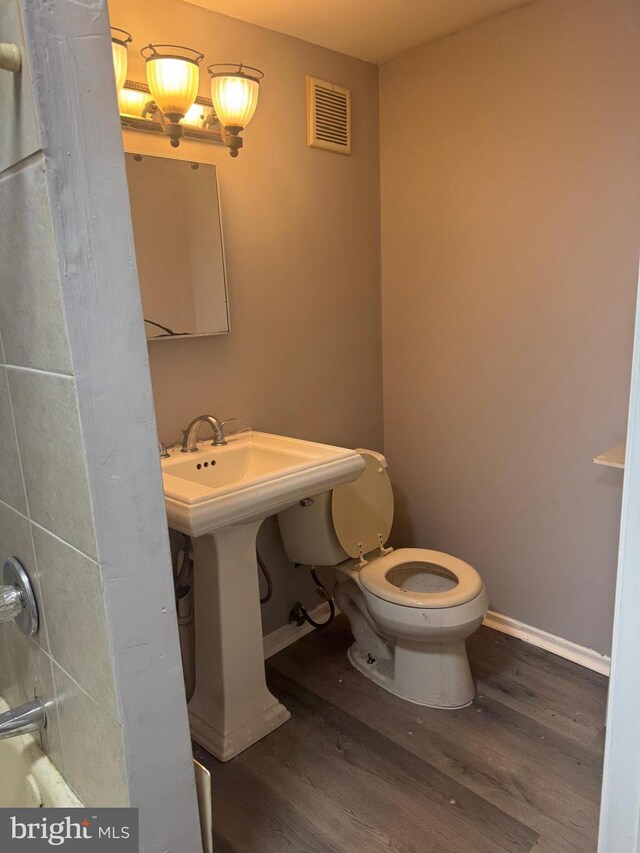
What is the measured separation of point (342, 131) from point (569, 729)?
85.4 inches

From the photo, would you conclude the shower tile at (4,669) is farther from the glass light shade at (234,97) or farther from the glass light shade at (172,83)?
the glass light shade at (234,97)

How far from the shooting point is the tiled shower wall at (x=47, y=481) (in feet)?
2.42

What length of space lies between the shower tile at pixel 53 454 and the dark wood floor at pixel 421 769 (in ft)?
3.72

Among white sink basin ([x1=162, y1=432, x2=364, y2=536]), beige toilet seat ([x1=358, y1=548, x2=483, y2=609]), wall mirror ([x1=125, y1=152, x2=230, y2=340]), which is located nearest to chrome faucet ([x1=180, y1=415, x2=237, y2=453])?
white sink basin ([x1=162, y1=432, x2=364, y2=536])

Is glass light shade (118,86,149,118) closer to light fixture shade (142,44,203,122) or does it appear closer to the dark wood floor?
light fixture shade (142,44,203,122)

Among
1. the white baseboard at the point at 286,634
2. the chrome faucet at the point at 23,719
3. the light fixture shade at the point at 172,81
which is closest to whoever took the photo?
the chrome faucet at the point at 23,719

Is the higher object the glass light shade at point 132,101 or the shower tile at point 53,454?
the glass light shade at point 132,101

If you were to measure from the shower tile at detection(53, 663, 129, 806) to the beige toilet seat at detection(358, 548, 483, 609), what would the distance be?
1.11 metres

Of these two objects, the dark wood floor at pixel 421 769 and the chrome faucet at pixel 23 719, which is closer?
the chrome faucet at pixel 23 719

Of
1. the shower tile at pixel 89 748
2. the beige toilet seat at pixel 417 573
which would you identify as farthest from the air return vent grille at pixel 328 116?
the shower tile at pixel 89 748

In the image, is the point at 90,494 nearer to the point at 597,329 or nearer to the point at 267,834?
the point at 267,834

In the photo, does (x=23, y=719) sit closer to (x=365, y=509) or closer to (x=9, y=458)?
(x=9, y=458)

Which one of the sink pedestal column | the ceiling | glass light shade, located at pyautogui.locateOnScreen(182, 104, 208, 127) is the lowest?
the sink pedestal column

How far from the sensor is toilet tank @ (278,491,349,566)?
6.80ft
